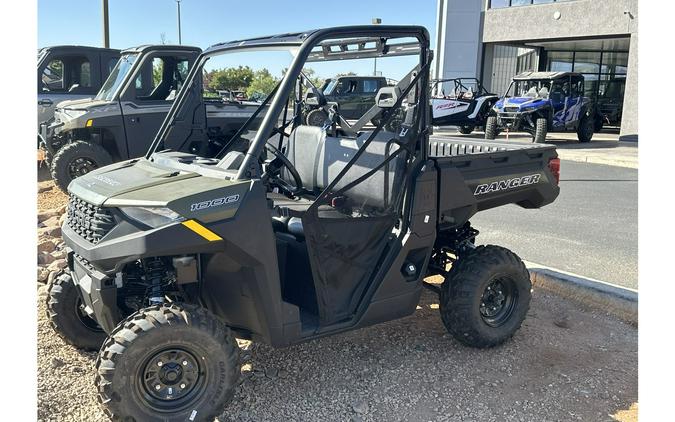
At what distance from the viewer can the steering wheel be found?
3443 mm

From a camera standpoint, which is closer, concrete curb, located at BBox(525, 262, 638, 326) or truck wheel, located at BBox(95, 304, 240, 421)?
truck wheel, located at BBox(95, 304, 240, 421)

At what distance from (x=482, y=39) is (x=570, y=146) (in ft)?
26.5

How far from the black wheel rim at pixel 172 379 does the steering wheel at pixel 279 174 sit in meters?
1.12

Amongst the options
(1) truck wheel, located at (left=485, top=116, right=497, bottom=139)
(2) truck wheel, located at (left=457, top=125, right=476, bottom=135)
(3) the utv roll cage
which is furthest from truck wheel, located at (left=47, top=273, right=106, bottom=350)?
(2) truck wheel, located at (left=457, top=125, right=476, bottom=135)

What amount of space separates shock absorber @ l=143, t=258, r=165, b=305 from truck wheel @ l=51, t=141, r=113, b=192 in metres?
5.80

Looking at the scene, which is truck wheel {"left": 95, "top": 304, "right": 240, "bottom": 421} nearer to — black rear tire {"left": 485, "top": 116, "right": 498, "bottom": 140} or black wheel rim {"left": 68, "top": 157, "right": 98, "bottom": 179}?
black wheel rim {"left": 68, "top": 157, "right": 98, "bottom": 179}

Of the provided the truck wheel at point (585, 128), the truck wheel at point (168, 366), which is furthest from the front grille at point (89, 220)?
the truck wheel at point (585, 128)

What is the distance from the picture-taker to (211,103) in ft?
A: 26.1

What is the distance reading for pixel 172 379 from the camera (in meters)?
2.78

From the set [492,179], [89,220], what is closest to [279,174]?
[89,220]

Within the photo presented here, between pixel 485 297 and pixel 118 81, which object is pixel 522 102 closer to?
pixel 118 81

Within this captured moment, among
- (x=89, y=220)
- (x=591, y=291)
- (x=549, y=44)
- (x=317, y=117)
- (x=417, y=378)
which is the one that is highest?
(x=549, y=44)

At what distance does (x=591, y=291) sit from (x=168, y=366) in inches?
132

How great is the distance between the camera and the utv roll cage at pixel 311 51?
2.90 m
